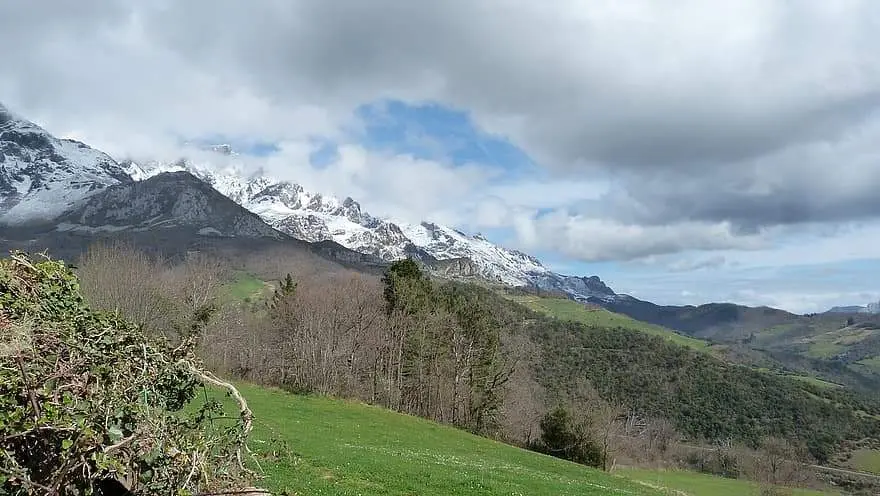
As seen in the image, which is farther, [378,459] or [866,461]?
[866,461]

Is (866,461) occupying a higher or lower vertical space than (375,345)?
lower

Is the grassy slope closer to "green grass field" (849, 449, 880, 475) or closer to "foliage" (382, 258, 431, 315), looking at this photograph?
"foliage" (382, 258, 431, 315)

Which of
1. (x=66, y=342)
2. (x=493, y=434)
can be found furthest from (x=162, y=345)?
(x=493, y=434)

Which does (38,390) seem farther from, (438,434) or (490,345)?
(490,345)

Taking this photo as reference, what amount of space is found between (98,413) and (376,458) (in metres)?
20.9

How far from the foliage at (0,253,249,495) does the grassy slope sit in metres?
4.38

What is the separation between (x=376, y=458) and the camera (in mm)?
26641

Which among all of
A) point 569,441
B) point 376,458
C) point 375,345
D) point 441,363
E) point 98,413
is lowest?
point 569,441

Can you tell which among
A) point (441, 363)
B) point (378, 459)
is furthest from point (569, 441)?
point (378, 459)

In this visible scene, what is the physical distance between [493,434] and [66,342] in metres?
65.6

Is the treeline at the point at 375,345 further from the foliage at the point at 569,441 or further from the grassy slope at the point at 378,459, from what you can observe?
the grassy slope at the point at 378,459

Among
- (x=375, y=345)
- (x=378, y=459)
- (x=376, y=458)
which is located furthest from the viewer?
(x=375, y=345)

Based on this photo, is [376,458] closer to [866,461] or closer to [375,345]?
[375,345]

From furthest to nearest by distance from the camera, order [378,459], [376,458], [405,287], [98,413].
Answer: [405,287] < [376,458] < [378,459] < [98,413]
